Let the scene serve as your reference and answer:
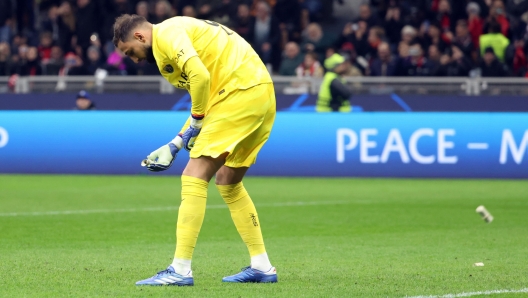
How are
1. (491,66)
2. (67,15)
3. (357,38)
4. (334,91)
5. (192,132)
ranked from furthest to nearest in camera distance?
(67,15), (357,38), (491,66), (334,91), (192,132)

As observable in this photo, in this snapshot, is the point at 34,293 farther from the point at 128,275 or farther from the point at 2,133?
the point at 2,133

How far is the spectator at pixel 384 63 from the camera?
66.3ft

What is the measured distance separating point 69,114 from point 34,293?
1124cm

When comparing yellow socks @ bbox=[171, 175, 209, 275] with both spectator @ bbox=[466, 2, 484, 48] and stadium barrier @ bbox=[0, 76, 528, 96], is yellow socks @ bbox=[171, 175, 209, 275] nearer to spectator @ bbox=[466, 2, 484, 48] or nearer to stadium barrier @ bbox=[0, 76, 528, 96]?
stadium barrier @ bbox=[0, 76, 528, 96]

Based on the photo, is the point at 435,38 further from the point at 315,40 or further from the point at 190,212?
the point at 190,212

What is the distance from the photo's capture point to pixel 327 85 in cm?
1734

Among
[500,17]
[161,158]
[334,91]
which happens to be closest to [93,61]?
[334,91]

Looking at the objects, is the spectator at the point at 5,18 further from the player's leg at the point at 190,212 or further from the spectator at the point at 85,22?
the player's leg at the point at 190,212

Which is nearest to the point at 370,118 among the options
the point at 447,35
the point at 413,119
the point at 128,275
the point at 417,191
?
the point at 413,119

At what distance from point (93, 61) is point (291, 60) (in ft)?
14.8

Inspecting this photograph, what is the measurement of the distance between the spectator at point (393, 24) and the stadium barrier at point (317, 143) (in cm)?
606

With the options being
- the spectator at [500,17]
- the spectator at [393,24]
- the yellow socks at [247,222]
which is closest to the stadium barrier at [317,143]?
the spectator at [500,17]

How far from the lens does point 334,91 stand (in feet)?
56.4

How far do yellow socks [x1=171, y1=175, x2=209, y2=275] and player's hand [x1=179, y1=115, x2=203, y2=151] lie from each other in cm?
24
